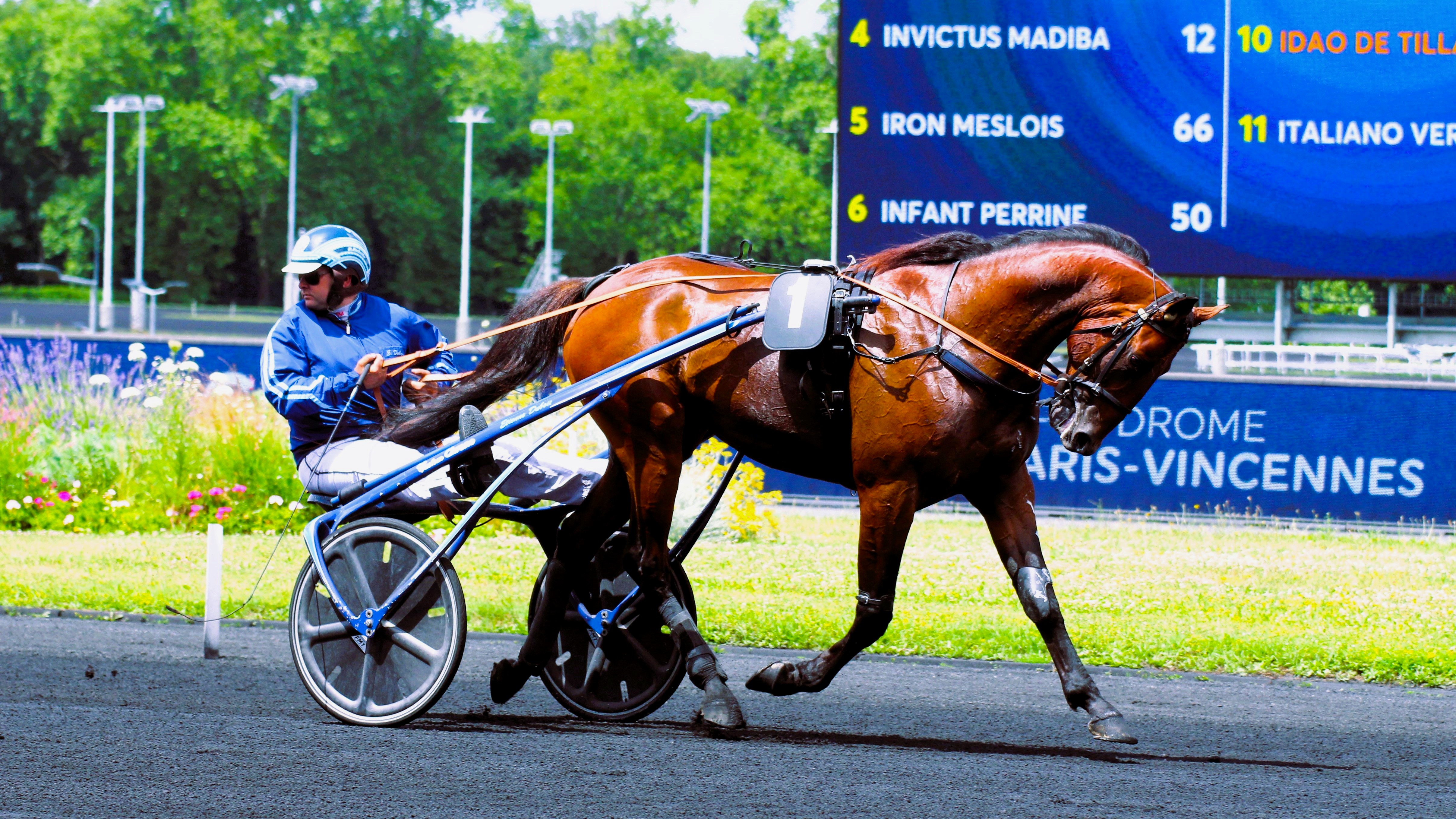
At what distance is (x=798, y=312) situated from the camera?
511 cm

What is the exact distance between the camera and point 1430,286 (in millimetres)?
24609

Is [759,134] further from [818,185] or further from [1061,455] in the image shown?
[1061,455]

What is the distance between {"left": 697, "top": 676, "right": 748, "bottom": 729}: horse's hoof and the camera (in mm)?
5250

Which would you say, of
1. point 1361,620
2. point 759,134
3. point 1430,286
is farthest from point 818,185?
point 1361,620

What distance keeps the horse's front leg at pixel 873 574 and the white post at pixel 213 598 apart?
9.07 ft

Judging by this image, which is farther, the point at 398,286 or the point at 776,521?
the point at 398,286

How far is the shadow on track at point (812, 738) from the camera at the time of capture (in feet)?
16.7

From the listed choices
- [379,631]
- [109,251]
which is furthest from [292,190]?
[379,631]

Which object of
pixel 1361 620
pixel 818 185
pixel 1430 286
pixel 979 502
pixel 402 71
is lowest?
pixel 1361 620

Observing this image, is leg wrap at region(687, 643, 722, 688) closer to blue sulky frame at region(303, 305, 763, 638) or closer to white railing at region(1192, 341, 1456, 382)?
blue sulky frame at region(303, 305, 763, 638)

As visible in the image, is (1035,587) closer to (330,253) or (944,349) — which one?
(944,349)

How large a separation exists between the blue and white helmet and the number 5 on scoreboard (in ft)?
25.6

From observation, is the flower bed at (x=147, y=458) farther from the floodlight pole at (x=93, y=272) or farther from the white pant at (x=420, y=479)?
the floodlight pole at (x=93, y=272)

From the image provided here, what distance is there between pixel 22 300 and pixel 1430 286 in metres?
43.1
